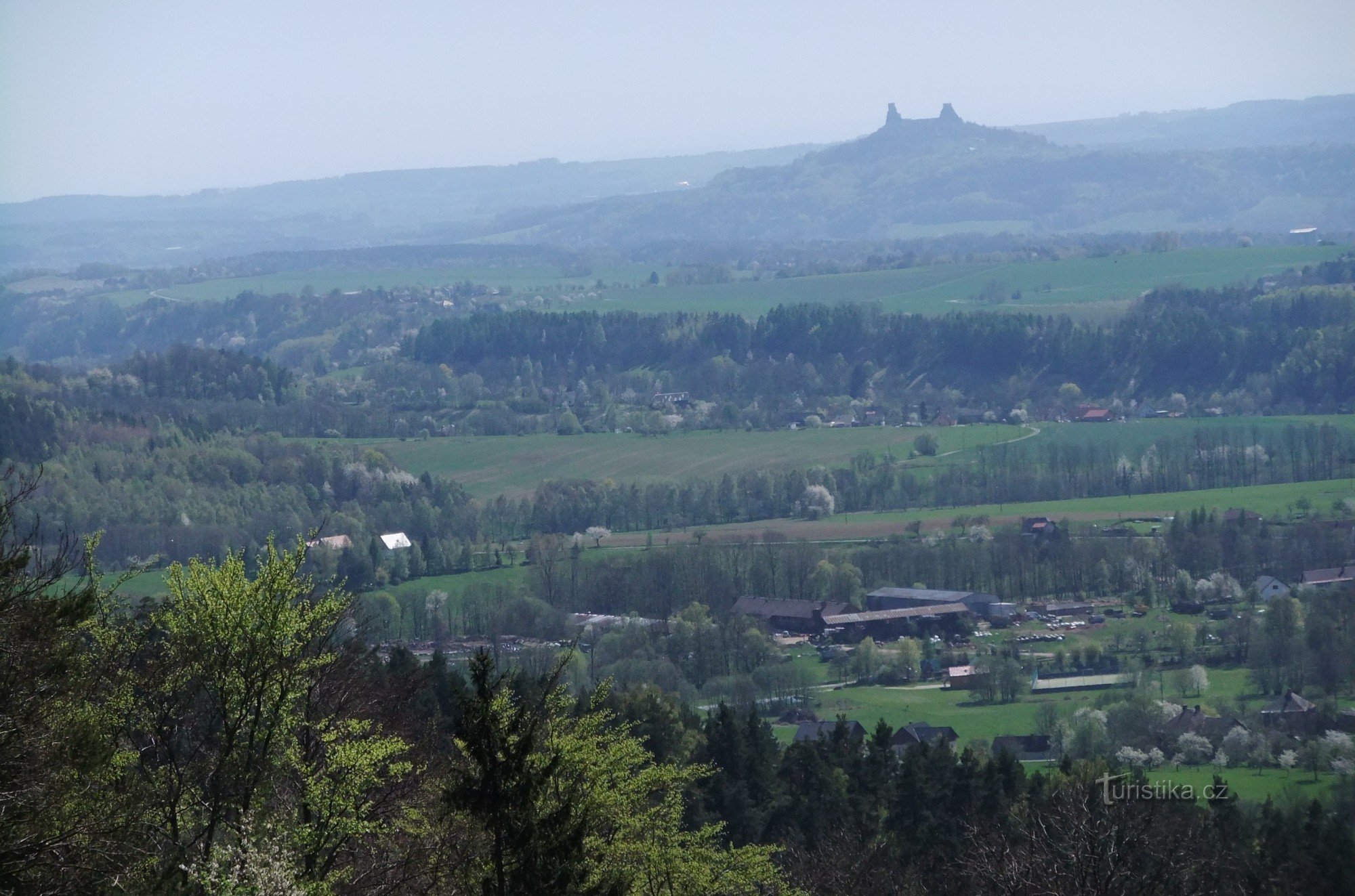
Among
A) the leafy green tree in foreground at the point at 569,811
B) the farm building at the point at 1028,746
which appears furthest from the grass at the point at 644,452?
the leafy green tree in foreground at the point at 569,811

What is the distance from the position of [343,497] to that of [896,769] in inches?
1911

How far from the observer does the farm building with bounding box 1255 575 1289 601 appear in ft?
166

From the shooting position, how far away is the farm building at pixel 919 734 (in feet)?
115

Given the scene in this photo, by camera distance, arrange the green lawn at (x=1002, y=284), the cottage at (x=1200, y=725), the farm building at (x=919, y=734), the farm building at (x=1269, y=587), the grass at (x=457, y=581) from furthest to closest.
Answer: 1. the green lawn at (x=1002, y=284)
2. the grass at (x=457, y=581)
3. the farm building at (x=1269, y=587)
4. the cottage at (x=1200, y=725)
5. the farm building at (x=919, y=734)

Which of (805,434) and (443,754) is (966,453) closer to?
(805,434)

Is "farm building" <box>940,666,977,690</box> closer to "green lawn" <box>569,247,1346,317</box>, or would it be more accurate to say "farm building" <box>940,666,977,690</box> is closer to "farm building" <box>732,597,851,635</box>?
"farm building" <box>732,597,851,635</box>

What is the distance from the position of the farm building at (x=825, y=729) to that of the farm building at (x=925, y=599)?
13.3 metres

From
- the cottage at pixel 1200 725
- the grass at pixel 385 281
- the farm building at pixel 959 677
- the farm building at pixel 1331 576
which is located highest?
the grass at pixel 385 281

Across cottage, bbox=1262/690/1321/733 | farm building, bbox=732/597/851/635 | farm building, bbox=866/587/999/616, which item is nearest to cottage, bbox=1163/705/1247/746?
cottage, bbox=1262/690/1321/733

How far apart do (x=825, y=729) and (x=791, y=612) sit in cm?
1532
